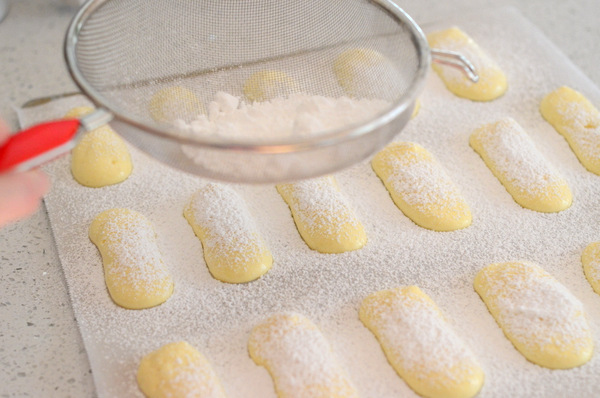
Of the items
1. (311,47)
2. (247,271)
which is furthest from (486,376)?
(311,47)

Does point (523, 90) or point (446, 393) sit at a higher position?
point (523, 90)

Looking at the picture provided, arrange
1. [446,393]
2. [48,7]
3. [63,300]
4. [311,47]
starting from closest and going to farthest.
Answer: [446,393], [63,300], [311,47], [48,7]

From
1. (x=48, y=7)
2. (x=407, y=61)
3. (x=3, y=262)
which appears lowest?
(x=3, y=262)

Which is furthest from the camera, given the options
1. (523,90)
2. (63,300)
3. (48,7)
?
(48,7)

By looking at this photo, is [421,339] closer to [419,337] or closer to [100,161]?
[419,337]

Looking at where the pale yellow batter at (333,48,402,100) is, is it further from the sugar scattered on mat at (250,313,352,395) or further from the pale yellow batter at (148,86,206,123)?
the sugar scattered on mat at (250,313,352,395)

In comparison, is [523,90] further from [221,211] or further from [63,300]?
[63,300]
